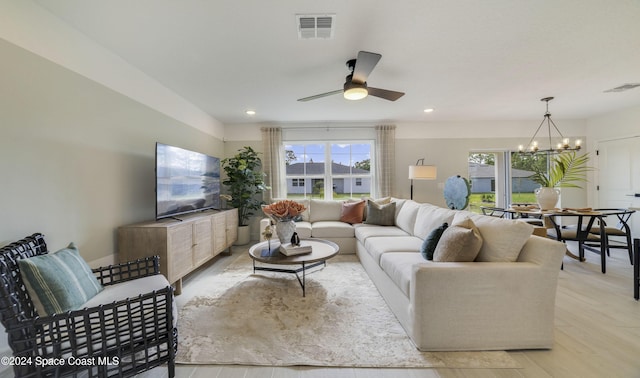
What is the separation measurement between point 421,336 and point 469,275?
523mm

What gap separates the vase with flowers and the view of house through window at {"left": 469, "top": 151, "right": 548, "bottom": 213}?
4391 millimetres

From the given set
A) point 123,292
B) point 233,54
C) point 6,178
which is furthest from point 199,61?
point 123,292

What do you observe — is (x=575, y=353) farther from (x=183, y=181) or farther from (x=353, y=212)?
(x=183, y=181)

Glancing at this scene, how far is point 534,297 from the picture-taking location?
5.16 ft

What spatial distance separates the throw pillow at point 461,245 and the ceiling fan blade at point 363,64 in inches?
59.6

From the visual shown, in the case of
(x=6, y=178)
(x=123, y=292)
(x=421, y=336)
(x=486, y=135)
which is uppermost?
(x=486, y=135)

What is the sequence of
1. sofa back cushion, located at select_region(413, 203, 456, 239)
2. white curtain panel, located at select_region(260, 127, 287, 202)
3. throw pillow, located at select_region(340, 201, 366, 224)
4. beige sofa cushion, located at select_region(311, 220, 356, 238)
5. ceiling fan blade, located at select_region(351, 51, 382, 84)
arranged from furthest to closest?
1. white curtain panel, located at select_region(260, 127, 287, 202)
2. throw pillow, located at select_region(340, 201, 366, 224)
3. beige sofa cushion, located at select_region(311, 220, 356, 238)
4. sofa back cushion, located at select_region(413, 203, 456, 239)
5. ceiling fan blade, located at select_region(351, 51, 382, 84)

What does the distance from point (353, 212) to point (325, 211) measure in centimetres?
54

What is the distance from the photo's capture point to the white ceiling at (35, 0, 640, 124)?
173 centimetres

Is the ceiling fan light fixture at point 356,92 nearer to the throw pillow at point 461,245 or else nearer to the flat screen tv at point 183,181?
the throw pillow at point 461,245

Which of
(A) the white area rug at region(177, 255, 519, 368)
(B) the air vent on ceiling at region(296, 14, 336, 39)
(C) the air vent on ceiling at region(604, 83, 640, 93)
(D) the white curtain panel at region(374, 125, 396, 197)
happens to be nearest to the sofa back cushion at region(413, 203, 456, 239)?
(A) the white area rug at region(177, 255, 519, 368)

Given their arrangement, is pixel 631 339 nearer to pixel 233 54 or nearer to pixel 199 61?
pixel 233 54

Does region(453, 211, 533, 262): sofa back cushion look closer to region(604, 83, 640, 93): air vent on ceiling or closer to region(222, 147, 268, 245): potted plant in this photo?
region(604, 83, 640, 93): air vent on ceiling

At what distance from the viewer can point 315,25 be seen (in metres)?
1.87
